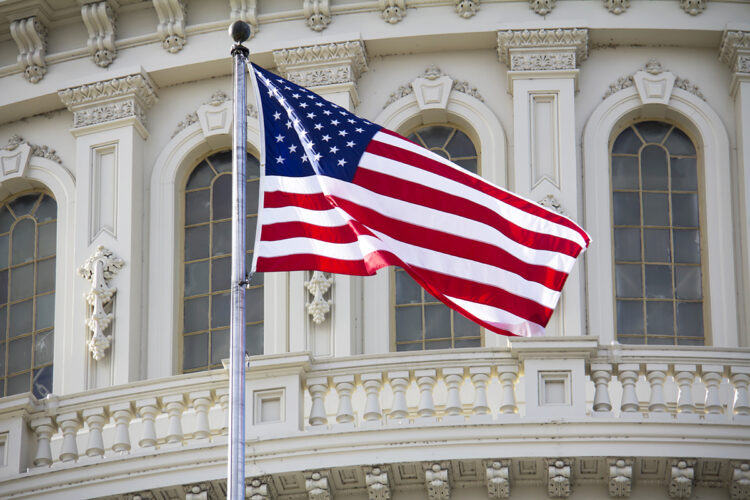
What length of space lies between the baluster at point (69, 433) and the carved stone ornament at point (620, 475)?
582cm

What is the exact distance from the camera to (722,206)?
29.1 meters

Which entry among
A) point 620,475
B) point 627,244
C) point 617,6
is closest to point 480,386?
point 620,475

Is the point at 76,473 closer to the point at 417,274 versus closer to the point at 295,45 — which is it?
the point at 417,274

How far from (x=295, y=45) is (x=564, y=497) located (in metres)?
8.61

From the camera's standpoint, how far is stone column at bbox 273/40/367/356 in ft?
91.9

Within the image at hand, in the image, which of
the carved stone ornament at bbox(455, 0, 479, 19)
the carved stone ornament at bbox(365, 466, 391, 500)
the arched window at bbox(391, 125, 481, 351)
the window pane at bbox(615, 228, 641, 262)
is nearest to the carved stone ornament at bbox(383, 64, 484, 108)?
the carved stone ornament at bbox(455, 0, 479, 19)

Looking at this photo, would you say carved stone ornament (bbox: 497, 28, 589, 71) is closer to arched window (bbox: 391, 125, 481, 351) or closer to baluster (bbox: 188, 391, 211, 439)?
arched window (bbox: 391, 125, 481, 351)

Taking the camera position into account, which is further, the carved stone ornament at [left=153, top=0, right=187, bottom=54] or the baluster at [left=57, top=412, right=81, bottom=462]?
the carved stone ornament at [left=153, top=0, right=187, bottom=54]

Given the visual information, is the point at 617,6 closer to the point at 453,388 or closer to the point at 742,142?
the point at 742,142

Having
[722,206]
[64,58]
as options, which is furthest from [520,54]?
[64,58]

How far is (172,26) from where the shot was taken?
100ft

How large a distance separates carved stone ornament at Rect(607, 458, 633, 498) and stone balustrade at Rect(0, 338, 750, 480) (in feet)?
1.53

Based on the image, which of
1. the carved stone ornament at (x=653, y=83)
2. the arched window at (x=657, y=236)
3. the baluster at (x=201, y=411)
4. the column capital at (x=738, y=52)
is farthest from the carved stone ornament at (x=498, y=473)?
the column capital at (x=738, y=52)

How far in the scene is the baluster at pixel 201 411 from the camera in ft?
80.4
